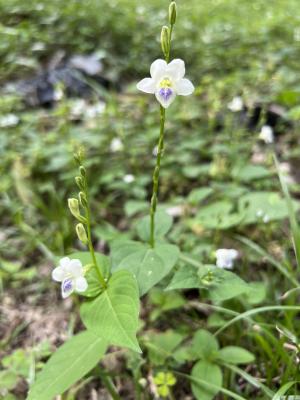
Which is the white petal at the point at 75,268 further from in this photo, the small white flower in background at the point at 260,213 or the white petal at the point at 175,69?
the small white flower in background at the point at 260,213

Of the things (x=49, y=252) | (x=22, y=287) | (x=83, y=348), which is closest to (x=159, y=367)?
(x=83, y=348)

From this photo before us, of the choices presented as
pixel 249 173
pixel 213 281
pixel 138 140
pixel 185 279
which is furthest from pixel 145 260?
pixel 138 140

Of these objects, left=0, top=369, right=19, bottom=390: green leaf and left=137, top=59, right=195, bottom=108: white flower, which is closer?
left=137, top=59, right=195, bottom=108: white flower

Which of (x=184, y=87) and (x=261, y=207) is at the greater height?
(x=184, y=87)

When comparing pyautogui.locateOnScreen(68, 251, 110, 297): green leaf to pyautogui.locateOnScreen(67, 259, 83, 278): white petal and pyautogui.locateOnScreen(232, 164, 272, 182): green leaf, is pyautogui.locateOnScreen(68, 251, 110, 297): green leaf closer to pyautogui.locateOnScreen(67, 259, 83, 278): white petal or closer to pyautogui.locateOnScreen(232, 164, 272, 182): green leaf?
pyautogui.locateOnScreen(67, 259, 83, 278): white petal

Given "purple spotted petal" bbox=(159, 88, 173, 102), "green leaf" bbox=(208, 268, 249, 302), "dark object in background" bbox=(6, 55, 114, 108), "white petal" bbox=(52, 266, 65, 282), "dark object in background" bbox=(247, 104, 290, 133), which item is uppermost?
"purple spotted petal" bbox=(159, 88, 173, 102)

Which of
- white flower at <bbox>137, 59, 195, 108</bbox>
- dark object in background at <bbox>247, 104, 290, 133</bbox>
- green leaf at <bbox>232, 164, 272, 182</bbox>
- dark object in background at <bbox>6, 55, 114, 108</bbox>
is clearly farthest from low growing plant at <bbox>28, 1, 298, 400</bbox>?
dark object in background at <bbox>6, 55, 114, 108</bbox>

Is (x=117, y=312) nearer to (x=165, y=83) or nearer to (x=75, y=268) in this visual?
(x=75, y=268)
